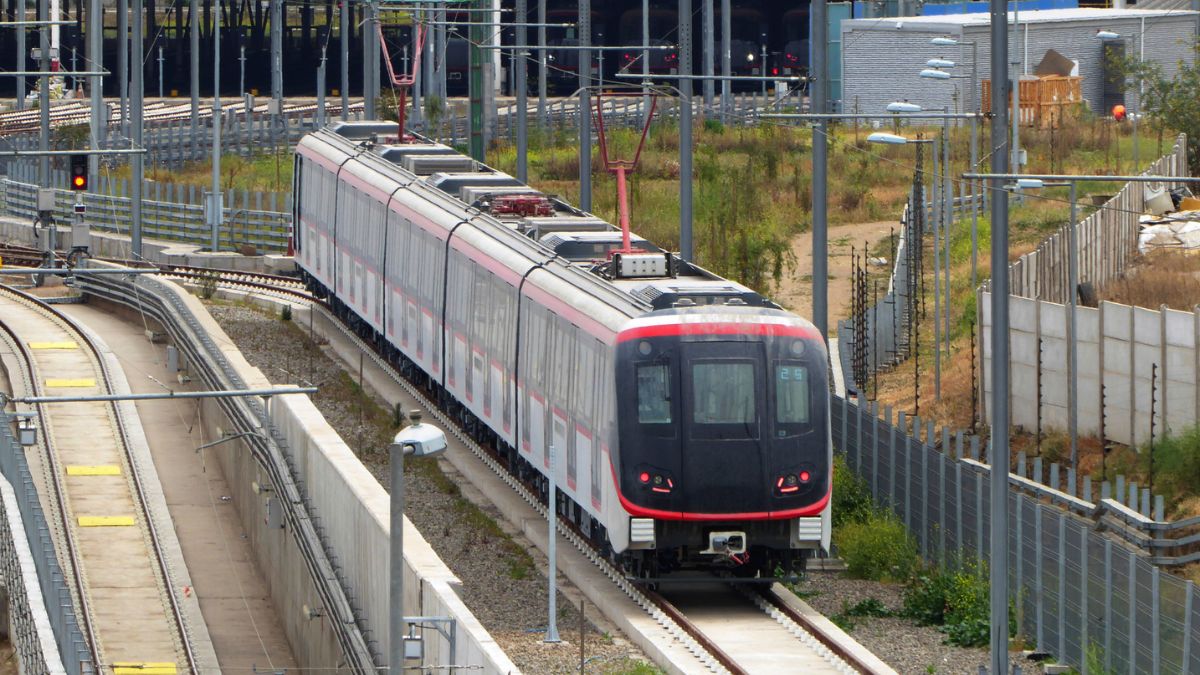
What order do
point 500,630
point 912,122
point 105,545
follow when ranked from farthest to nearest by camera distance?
point 912,122 < point 105,545 < point 500,630

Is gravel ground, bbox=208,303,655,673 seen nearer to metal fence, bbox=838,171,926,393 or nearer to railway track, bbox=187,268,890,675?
railway track, bbox=187,268,890,675

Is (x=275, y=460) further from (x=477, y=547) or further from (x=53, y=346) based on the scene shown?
(x=53, y=346)

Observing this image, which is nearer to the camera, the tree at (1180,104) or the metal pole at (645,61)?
the metal pole at (645,61)

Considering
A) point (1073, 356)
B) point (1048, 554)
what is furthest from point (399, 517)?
point (1073, 356)

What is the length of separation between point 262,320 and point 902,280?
1160cm

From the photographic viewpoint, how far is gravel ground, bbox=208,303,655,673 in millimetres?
20297

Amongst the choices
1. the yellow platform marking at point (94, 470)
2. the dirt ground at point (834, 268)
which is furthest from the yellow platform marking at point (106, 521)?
the dirt ground at point (834, 268)

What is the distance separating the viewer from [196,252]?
52531 millimetres

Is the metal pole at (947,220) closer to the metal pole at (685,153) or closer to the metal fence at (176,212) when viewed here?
the metal pole at (685,153)

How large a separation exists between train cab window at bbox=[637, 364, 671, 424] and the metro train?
0.01m

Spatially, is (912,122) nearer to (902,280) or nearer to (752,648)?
(902,280)

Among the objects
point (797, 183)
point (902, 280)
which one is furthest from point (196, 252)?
point (902, 280)

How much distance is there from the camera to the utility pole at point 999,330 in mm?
17500

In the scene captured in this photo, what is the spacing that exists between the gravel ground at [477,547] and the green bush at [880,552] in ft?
10.2
